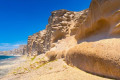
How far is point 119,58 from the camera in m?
3.47

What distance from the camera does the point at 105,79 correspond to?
355 centimetres

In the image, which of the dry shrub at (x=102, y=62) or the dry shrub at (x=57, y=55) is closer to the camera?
the dry shrub at (x=102, y=62)

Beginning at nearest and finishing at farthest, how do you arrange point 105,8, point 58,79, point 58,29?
point 58,79 < point 105,8 < point 58,29

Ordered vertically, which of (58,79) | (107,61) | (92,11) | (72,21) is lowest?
(58,79)

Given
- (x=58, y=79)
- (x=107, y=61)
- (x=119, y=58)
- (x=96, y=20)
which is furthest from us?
(x=96, y=20)

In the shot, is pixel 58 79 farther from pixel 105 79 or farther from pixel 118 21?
pixel 118 21

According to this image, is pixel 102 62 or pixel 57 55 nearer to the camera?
pixel 102 62

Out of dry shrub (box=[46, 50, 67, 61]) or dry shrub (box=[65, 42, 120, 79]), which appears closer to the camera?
dry shrub (box=[65, 42, 120, 79])

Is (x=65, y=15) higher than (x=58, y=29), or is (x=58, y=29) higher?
(x=65, y=15)

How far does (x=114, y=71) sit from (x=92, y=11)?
4.34 metres

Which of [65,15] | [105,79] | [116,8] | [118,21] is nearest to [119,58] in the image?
[105,79]

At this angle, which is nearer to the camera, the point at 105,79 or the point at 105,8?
the point at 105,79

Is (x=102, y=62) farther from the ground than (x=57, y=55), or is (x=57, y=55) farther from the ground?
(x=57, y=55)

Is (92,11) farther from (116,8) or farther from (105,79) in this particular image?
(105,79)
